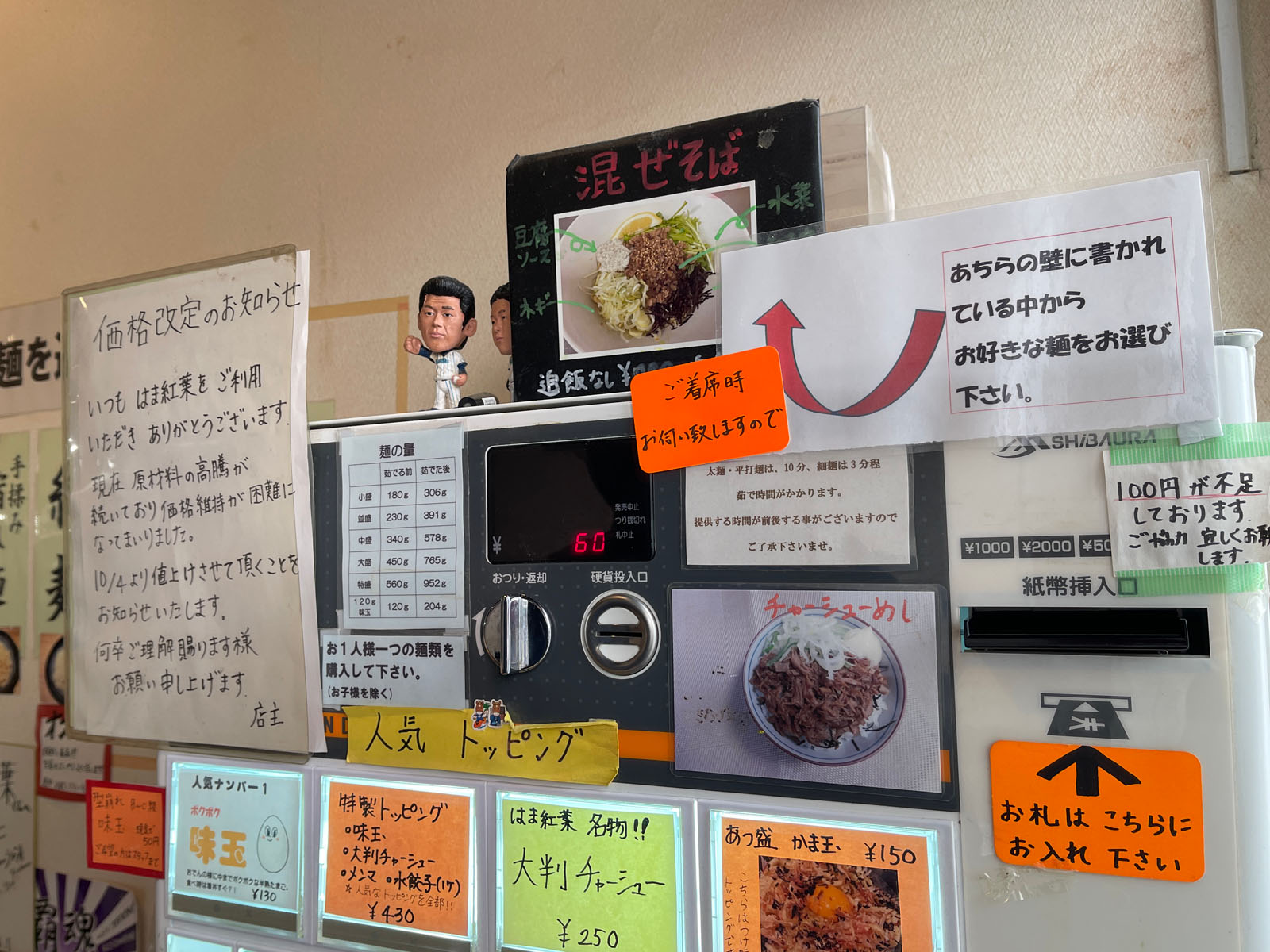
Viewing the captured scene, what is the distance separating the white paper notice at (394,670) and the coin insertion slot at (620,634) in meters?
0.14

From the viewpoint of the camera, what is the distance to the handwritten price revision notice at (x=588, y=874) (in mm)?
775

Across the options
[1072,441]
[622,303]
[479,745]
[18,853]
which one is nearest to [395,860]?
[479,745]

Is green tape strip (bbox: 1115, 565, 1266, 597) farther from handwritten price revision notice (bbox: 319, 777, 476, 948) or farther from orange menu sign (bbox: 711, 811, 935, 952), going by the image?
handwritten price revision notice (bbox: 319, 777, 476, 948)

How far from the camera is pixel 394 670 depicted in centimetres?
90

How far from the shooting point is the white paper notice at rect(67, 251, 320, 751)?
0.97m

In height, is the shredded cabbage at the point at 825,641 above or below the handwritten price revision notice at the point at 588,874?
above

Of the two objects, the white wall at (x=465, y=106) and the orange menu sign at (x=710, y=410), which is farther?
the white wall at (x=465, y=106)

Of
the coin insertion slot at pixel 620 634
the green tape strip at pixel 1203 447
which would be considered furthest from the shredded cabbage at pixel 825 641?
the green tape strip at pixel 1203 447

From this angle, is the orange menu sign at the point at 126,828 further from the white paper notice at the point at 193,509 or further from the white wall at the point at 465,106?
the white wall at the point at 465,106

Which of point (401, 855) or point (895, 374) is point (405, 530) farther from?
point (895, 374)

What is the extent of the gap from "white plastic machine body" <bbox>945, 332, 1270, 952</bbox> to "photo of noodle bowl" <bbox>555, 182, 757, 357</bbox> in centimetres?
30

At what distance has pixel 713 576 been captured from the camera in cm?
79

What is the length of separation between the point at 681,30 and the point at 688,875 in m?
1.38

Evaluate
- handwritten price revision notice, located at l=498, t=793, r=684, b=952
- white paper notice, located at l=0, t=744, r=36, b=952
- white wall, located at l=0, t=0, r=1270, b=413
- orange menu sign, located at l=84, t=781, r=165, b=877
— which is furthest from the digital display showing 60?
white paper notice, located at l=0, t=744, r=36, b=952
